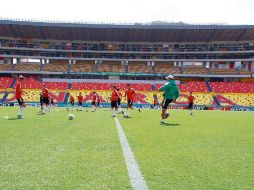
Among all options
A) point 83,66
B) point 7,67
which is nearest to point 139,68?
point 83,66

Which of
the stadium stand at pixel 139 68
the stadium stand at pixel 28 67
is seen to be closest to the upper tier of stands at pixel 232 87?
the stadium stand at pixel 139 68

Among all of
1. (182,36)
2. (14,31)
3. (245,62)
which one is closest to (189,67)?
(182,36)

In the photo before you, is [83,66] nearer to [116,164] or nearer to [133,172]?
[116,164]

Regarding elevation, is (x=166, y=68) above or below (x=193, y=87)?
above

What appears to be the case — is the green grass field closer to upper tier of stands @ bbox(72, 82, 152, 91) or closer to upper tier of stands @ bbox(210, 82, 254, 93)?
upper tier of stands @ bbox(72, 82, 152, 91)

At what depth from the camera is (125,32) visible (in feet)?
207

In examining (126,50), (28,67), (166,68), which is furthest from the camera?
(126,50)

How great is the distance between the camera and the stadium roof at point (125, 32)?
198 feet

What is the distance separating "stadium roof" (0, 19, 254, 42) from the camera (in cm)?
6038

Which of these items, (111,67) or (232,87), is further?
(111,67)

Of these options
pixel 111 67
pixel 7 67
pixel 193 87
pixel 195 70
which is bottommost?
pixel 193 87

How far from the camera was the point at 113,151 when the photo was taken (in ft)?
21.4

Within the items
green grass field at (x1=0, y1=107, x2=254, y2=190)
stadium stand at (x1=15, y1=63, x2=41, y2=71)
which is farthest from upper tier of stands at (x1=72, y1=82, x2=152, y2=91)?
green grass field at (x1=0, y1=107, x2=254, y2=190)

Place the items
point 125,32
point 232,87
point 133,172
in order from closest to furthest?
point 133,172, point 232,87, point 125,32
